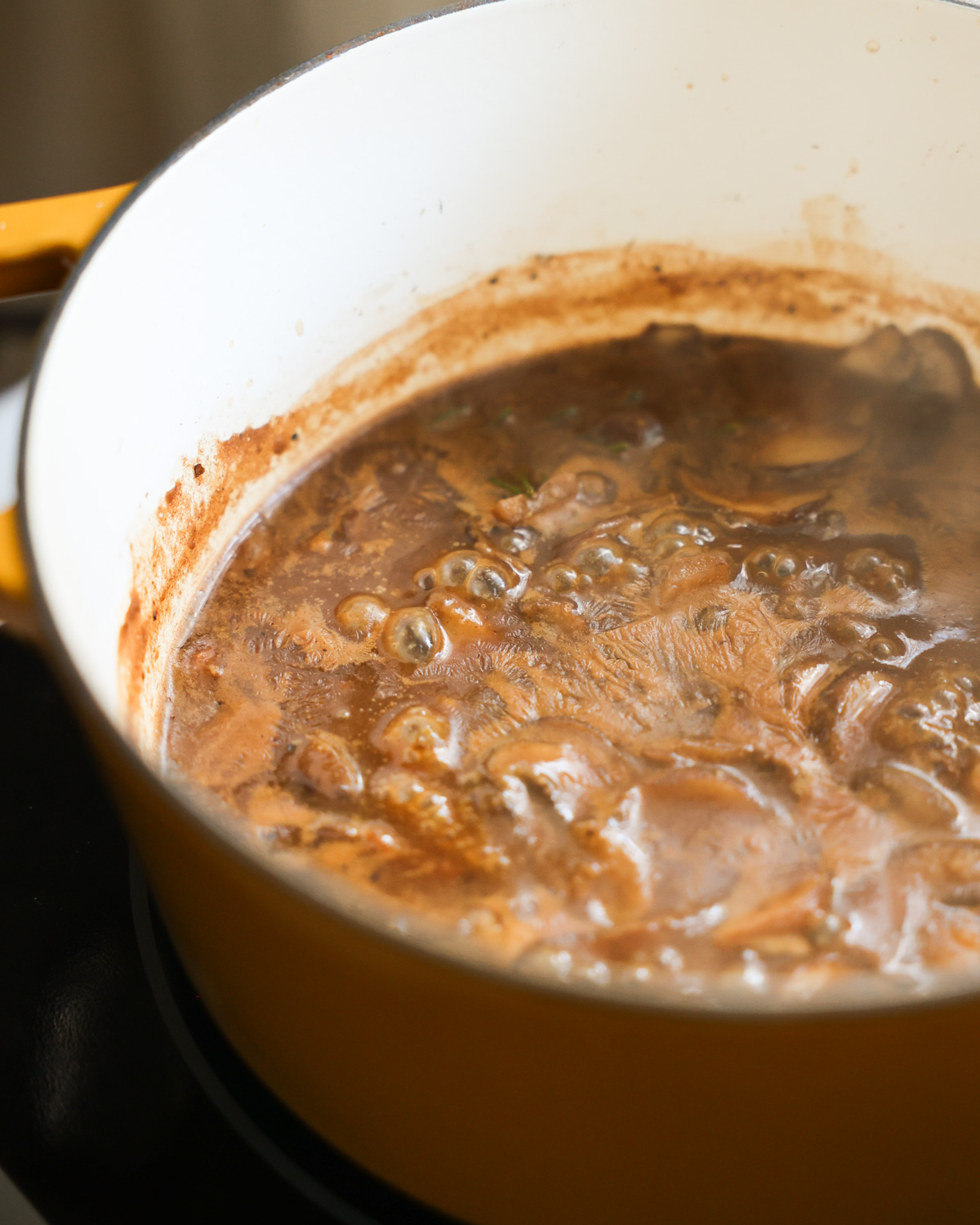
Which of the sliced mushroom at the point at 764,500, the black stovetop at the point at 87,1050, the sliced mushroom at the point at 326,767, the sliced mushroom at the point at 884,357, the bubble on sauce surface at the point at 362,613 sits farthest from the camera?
the sliced mushroom at the point at 884,357

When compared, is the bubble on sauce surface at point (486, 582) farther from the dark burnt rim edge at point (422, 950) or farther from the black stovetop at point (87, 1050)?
the dark burnt rim edge at point (422, 950)

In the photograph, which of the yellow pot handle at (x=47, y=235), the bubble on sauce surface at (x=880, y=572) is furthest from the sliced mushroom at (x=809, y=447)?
the yellow pot handle at (x=47, y=235)

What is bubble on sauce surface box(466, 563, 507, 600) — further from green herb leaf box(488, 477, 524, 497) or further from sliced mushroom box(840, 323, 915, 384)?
sliced mushroom box(840, 323, 915, 384)

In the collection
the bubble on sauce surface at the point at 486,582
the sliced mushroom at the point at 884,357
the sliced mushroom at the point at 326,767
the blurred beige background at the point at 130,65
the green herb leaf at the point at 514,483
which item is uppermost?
the blurred beige background at the point at 130,65

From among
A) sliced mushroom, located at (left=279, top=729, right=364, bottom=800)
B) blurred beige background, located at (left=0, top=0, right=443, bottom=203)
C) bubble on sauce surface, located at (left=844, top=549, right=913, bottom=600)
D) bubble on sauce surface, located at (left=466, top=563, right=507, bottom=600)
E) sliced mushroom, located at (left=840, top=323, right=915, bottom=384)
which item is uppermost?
blurred beige background, located at (left=0, top=0, right=443, bottom=203)

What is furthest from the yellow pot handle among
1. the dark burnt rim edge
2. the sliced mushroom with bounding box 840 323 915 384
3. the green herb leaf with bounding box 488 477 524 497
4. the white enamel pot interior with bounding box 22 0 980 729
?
the sliced mushroom with bounding box 840 323 915 384

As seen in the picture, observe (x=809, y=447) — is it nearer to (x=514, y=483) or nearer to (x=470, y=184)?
(x=514, y=483)

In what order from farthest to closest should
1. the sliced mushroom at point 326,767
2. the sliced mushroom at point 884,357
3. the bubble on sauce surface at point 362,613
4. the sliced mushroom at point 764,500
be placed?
the sliced mushroom at point 884,357 < the sliced mushroom at point 764,500 < the bubble on sauce surface at point 362,613 < the sliced mushroom at point 326,767
